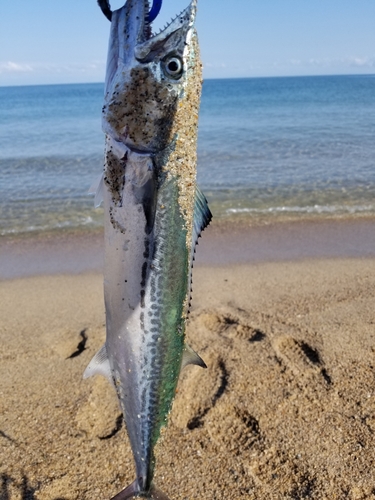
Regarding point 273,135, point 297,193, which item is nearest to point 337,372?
point 297,193

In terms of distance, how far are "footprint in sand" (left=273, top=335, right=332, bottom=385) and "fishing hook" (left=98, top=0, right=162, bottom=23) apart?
3365mm

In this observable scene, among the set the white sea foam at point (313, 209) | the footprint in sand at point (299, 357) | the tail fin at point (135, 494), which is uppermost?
the tail fin at point (135, 494)

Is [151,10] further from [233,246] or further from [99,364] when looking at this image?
[233,246]

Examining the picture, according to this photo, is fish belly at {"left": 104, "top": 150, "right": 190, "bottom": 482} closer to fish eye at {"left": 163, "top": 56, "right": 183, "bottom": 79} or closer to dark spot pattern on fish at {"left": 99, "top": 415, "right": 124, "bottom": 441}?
fish eye at {"left": 163, "top": 56, "right": 183, "bottom": 79}

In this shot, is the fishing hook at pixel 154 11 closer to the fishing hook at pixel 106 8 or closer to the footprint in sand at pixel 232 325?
the fishing hook at pixel 106 8

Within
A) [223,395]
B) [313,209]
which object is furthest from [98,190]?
[313,209]

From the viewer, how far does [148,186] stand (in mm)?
2016

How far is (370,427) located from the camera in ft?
12.2

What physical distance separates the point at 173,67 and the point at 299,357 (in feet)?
11.1

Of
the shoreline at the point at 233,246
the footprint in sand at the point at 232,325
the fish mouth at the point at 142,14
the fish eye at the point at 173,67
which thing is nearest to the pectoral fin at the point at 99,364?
the fish eye at the point at 173,67

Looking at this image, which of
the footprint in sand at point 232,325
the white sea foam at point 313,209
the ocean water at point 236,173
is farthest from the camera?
the ocean water at point 236,173

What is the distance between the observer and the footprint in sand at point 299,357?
4.37m

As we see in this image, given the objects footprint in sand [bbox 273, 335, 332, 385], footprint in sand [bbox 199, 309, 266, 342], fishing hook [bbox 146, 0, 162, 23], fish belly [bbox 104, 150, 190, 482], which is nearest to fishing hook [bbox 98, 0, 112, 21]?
fishing hook [bbox 146, 0, 162, 23]

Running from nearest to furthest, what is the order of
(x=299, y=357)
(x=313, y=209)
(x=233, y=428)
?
(x=233, y=428)
(x=299, y=357)
(x=313, y=209)
